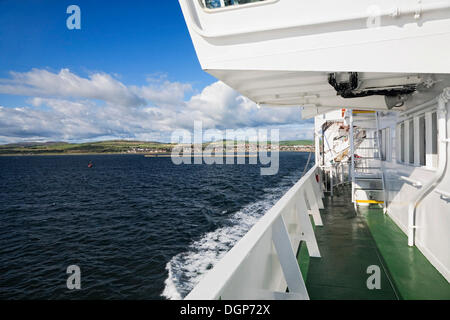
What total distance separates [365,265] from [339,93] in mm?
2600

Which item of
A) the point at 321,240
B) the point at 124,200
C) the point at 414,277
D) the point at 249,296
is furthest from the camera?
the point at 124,200

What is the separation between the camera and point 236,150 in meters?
166

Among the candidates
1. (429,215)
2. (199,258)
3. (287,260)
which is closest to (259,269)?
(287,260)

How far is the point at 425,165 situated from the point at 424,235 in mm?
1229

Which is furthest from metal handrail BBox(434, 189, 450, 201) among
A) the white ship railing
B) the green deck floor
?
the white ship railing

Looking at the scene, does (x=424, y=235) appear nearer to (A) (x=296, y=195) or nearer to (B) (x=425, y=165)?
(B) (x=425, y=165)

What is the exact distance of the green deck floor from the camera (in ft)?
10.8

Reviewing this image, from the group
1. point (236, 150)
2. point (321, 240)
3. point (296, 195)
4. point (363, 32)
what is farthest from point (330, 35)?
point (236, 150)

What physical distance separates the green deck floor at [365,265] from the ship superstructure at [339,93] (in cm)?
2

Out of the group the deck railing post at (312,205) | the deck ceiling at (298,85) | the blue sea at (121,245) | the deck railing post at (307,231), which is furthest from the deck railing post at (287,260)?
the blue sea at (121,245)

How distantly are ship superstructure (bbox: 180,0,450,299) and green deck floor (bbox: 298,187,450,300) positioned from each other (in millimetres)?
23

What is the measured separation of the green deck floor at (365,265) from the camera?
3289 mm

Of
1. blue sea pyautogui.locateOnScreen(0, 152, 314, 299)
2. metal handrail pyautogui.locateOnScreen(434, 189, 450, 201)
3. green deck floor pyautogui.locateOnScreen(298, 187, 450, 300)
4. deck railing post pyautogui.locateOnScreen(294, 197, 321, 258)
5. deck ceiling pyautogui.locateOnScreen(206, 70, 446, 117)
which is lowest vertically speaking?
blue sea pyautogui.locateOnScreen(0, 152, 314, 299)

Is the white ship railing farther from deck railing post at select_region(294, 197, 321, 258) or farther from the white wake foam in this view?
the white wake foam
